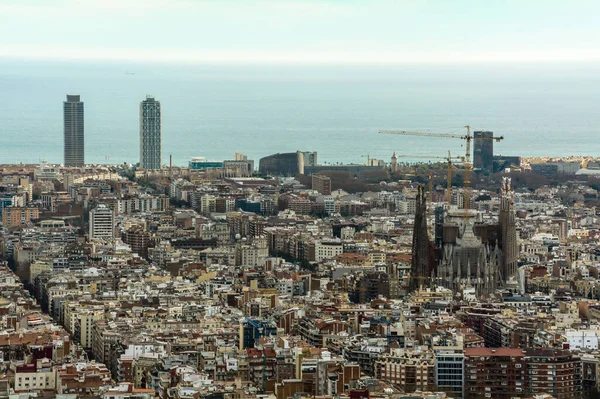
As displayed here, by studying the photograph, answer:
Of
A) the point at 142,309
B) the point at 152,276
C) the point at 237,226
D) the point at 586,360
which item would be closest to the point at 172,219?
the point at 237,226

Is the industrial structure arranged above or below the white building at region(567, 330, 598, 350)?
above

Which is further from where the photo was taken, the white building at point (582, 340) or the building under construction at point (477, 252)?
the building under construction at point (477, 252)

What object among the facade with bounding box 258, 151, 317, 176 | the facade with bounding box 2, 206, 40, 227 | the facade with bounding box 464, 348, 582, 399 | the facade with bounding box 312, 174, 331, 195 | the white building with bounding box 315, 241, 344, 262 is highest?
the facade with bounding box 258, 151, 317, 176

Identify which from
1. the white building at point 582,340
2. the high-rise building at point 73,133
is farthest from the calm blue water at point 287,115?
the white building at point 582,340

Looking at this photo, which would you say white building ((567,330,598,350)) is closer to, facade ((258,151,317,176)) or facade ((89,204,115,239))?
facade ((89,204,115,239))

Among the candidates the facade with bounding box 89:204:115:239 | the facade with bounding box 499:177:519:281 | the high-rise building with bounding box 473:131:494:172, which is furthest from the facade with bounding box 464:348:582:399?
the high-rise building with bounding box 473:131:494:172

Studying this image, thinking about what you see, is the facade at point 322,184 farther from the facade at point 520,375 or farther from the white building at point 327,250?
the facade at point 520,375
